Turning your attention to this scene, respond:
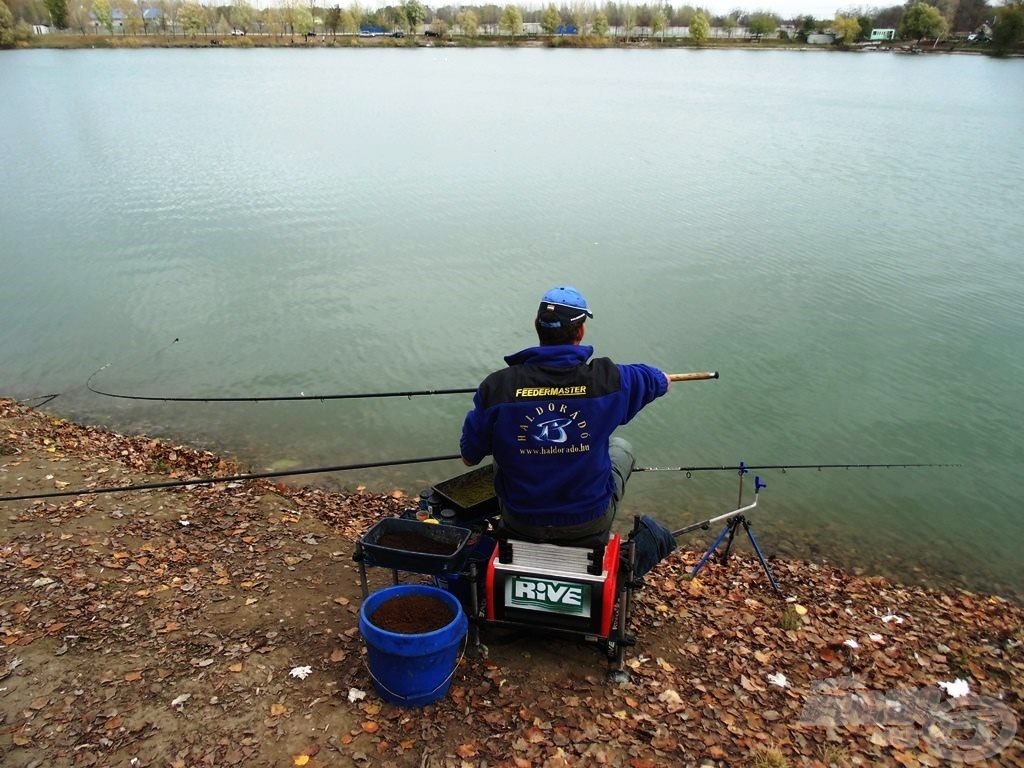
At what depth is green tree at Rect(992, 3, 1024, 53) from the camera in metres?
90.6

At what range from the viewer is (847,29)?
122m

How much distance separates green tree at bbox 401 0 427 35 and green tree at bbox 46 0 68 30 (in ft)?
189

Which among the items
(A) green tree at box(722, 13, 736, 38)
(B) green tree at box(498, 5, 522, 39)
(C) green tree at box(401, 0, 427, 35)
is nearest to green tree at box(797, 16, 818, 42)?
(A) green tree at box(722, 13, 736, 38)

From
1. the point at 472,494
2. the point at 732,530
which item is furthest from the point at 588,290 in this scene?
the point at 472,494

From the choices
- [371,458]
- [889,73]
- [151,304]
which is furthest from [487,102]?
[889,73]

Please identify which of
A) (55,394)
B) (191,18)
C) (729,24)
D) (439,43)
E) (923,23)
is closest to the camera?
(55,394)

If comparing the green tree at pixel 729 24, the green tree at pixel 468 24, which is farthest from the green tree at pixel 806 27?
the green tree at pixel 468 24

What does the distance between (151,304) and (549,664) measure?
12.2 m

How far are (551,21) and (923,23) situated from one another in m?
64.8

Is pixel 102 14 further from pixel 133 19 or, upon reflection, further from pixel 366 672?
pixel 366 672

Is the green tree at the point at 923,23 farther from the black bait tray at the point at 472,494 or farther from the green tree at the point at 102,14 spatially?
the black bait tray at the point at 472,494

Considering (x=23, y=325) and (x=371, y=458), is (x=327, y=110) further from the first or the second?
(x=371, y=458)

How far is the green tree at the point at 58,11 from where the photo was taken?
383ft

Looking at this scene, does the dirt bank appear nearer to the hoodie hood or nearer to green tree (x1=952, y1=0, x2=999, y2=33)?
the hoodie hood
